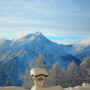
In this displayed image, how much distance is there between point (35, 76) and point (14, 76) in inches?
293

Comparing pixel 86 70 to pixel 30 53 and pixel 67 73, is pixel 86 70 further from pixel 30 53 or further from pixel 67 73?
pixel 30 53

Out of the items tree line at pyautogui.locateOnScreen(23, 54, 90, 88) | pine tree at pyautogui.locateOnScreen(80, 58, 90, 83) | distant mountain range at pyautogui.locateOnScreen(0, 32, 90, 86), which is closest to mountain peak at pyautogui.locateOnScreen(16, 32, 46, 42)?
distant mountain range at pyautogui.locateOnScreen(0, 32, 90, 86)

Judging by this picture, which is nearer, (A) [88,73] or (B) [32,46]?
(A) [88,73]

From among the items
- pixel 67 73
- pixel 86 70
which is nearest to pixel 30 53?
pixel 67 73

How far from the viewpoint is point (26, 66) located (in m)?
10.3

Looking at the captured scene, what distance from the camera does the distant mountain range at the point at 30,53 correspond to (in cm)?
1048

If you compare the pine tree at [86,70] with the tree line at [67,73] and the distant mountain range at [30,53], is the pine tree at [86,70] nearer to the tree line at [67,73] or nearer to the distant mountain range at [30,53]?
the tree line at [67,73]

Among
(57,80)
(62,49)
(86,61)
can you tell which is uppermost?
(62,49)

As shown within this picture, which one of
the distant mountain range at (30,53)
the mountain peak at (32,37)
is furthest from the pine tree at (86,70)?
the mountain peak at (32,37)

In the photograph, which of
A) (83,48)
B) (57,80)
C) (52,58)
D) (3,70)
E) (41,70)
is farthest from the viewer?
(83,48)

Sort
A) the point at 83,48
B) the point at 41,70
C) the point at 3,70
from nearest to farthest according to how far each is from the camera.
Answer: the point at 41,70 → the point at 3,70 → the point at 83,48

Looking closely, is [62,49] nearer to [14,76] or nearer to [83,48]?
[83,48]

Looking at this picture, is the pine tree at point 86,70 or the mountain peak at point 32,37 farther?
the mountain peak at point 32,37

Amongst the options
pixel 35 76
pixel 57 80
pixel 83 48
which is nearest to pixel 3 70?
pixel 57 80
